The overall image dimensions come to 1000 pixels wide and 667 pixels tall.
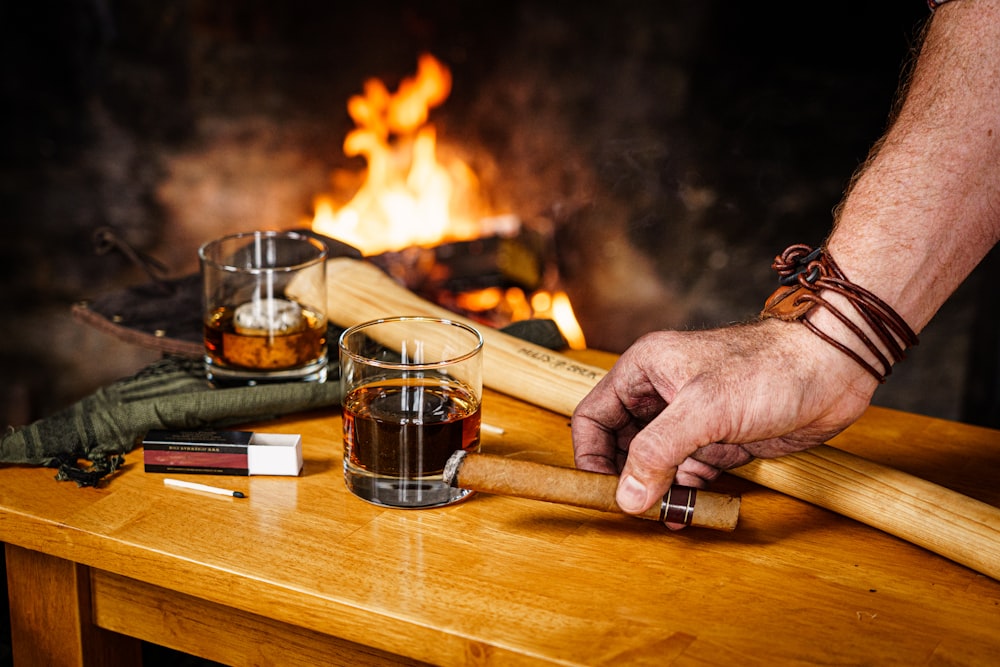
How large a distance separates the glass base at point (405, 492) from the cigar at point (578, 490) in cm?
6

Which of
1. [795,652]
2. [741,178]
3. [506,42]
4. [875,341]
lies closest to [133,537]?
[795,652]

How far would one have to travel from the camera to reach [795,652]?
0.72 metres

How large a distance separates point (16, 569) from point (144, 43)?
1.74 m

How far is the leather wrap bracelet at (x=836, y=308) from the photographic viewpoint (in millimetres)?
855

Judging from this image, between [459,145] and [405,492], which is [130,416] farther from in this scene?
[459,145]

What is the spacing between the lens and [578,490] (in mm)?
842

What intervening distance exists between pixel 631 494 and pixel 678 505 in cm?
4

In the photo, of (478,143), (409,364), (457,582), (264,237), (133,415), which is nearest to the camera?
(457,582)

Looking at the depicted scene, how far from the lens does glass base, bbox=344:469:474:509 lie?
90 centimetres

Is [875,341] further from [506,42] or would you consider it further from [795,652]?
[506,42]

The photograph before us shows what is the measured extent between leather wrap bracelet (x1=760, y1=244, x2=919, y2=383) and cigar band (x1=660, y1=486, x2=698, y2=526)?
0.57 feet

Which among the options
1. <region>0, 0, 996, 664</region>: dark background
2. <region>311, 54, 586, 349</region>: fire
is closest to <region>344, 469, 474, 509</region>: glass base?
<region>0, 0, 996, 664</region>: dark background

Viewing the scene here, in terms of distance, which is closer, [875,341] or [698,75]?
[875,341]

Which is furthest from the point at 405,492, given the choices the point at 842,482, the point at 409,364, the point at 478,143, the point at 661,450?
the point at 478,143
